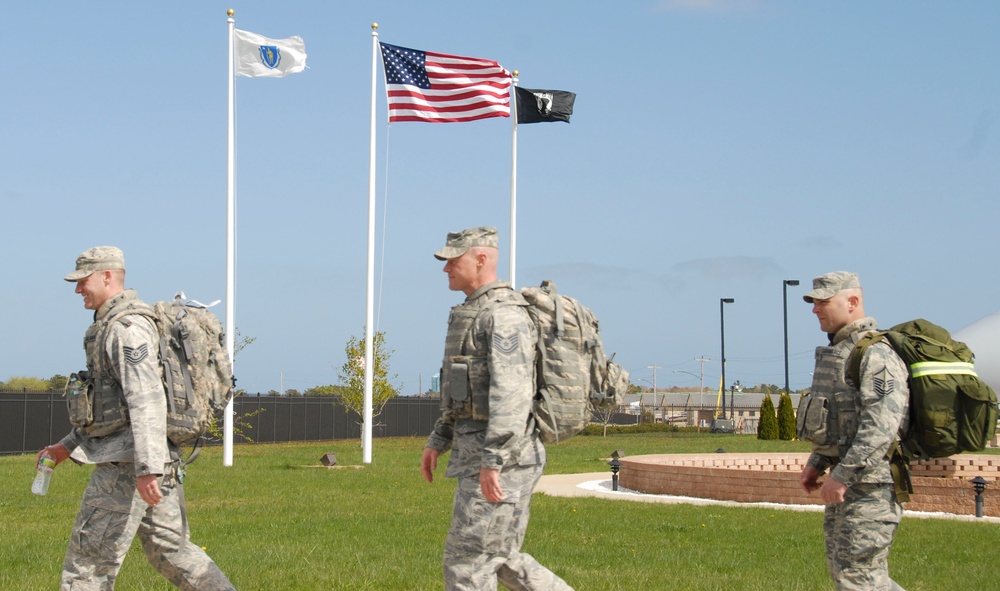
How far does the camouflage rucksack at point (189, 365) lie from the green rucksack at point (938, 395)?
3465 millimetres

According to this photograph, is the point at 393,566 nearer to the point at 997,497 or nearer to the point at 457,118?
the point at 997,497

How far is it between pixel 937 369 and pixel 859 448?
2.05 feet

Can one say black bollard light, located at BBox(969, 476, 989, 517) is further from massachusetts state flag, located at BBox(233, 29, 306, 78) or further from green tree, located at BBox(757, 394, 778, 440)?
green tree, located at BBox(757, 394, 778, 440)

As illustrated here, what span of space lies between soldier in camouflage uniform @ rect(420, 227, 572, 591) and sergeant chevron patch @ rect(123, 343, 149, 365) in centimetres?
155

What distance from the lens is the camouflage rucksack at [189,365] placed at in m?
6.33

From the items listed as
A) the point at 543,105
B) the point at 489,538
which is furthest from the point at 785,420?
the point at 489,538

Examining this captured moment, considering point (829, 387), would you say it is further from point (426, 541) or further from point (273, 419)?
point (273, 419)

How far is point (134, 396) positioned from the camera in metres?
6.05

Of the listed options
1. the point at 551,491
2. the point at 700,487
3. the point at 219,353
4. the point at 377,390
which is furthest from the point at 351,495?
the point at 377,390

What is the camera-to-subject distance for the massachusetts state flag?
24531mm

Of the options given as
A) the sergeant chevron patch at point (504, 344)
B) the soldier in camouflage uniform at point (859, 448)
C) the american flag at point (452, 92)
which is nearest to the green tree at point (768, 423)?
the american flag at point (452, 92)

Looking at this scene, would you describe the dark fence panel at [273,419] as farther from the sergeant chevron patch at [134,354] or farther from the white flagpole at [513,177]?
the sergeant chevron patch at [134,354]

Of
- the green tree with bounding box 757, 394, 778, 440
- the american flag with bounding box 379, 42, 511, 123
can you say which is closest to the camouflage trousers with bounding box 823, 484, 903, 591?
the american flag with bounding box 379, 42, 511, 123

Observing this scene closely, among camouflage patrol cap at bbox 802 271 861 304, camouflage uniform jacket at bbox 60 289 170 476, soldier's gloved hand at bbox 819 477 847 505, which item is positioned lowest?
soldier's gloved hand at bbox 819 477 847 505
